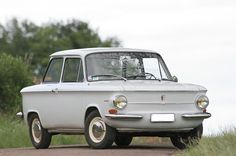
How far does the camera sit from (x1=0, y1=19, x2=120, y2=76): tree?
8469cm

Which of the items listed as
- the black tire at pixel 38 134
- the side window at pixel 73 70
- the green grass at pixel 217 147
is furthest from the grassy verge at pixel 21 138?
the green grass at pixel 217 147

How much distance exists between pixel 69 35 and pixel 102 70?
72255 mm

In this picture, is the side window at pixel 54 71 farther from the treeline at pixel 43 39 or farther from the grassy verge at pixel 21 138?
the treeline at pixel 43 39

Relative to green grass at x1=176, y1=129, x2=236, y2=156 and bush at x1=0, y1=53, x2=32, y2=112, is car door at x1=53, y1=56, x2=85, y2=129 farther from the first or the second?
bush at x1=0, y1=53, x2=32, y2=112

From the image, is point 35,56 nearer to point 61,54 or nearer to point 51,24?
point 51,24

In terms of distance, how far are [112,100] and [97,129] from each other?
0.77 metres

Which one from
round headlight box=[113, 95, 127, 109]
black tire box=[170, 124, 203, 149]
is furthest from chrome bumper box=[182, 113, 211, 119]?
round headlight box=[113, 95, 127, 109]

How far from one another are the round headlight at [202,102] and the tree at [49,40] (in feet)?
211

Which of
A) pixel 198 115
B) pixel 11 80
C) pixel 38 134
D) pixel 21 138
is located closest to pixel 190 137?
pixel 198 115

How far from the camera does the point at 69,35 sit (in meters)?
89.1

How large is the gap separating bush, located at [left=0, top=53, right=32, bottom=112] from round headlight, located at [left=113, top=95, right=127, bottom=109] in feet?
36.2

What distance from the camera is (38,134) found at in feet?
60.1

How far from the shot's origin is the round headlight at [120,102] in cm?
1591

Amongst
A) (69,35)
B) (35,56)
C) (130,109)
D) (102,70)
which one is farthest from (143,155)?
(69,35)
